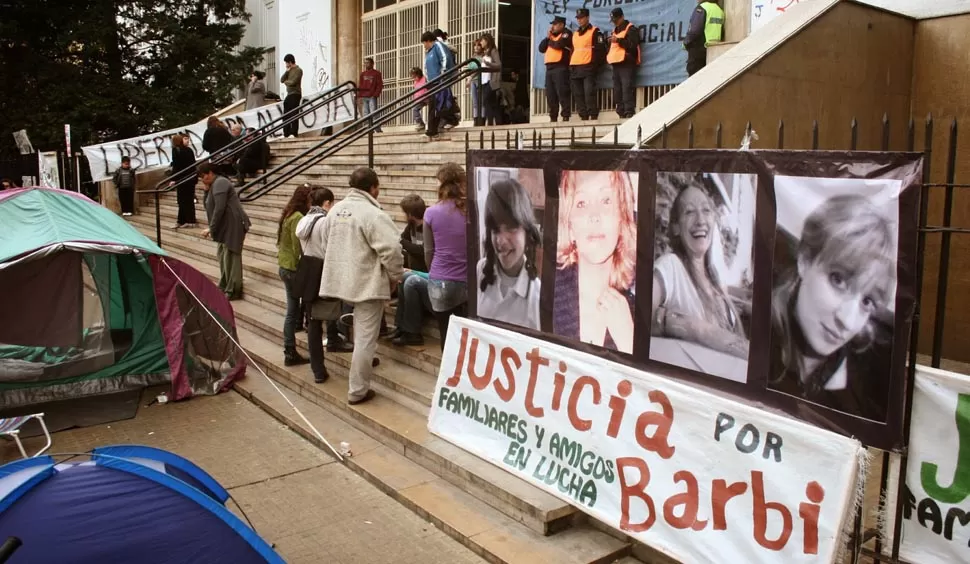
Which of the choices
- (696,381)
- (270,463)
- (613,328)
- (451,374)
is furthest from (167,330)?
(696,381)

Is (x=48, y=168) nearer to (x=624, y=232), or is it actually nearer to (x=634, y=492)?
(x=624, y=232)

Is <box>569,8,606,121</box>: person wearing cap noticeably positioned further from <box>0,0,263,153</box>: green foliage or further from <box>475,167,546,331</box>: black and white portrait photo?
<box>0,0,263,153</box>: green foliage

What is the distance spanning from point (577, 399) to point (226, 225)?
21.8 ft

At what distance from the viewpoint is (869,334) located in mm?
3541

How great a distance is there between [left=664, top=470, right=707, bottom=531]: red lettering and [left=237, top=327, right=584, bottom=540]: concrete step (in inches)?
29.4

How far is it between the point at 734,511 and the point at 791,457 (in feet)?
1.36

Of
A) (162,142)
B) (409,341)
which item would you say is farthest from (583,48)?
(162,142)

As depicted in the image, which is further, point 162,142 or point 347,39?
point 347,39

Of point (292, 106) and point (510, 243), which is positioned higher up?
point (292, 106)

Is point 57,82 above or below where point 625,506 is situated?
above

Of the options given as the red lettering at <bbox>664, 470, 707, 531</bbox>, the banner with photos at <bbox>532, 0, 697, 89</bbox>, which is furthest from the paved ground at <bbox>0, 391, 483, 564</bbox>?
the banner with photos at <bbox>532, 0, 697, 89</bbox>

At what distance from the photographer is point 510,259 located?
18.4ft

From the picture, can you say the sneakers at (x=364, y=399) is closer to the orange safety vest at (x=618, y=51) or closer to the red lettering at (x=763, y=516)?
the red lettering at (x=763, y=516)

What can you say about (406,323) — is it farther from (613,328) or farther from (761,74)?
(761,74)
